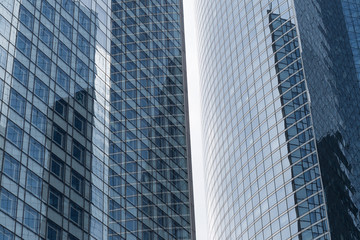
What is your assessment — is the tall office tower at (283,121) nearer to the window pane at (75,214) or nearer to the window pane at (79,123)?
the window pane at (79,123)

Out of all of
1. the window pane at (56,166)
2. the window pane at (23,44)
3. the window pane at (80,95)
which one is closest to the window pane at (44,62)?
the window pane at (23,44)

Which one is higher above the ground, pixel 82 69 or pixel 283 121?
pixel 283 121

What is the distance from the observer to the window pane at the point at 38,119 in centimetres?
8815

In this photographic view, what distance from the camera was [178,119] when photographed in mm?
137375

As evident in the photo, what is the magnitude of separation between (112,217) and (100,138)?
975 cm

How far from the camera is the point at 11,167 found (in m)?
81.6

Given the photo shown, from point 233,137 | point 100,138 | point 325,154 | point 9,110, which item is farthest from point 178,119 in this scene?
point 9,110

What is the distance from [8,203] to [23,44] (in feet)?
66.4

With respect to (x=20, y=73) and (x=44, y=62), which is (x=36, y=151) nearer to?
(x=20, y=73)

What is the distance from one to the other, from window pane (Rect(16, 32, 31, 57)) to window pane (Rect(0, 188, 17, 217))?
719 inches

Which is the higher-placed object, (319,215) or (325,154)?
(325,154)

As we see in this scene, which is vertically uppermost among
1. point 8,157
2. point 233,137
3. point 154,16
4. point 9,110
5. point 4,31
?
point 154,16

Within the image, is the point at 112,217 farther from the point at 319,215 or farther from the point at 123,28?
the point at 123,28

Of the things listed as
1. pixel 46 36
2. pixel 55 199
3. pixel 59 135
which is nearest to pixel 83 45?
pixel 46 36
